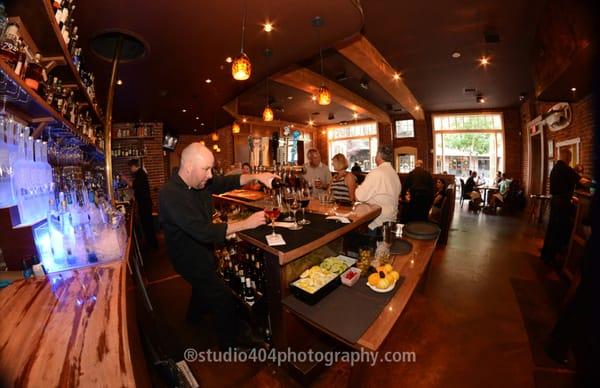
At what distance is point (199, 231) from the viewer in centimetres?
177

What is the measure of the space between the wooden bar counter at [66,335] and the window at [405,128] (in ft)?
42.7

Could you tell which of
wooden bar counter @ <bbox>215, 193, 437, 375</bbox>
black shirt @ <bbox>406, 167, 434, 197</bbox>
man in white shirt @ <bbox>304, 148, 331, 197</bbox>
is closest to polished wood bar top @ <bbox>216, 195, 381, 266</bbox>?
wooden bar counter @ <bbox>215, 193, 437, 375</bbox>

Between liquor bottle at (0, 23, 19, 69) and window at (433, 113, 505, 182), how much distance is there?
13305 mm

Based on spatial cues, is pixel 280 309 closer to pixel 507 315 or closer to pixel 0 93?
pixel 0 93

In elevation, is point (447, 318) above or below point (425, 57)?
below

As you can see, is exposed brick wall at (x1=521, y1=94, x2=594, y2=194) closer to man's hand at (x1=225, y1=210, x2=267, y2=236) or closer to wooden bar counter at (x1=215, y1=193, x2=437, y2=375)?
wooden bar counter at (x1=215, y1=193, x2=437, y2=375)

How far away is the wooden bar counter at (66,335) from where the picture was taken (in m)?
0.62

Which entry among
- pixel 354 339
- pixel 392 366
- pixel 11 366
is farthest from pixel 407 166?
pixel 11 366

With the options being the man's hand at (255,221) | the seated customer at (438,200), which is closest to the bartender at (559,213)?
the seated customer at (438,200)

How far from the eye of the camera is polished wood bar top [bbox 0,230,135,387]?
617 mm

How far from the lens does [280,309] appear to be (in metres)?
1.68

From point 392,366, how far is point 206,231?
6.14 ft

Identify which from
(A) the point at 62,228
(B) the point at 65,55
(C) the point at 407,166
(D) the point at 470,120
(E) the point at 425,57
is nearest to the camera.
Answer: (A) the point at 62,228

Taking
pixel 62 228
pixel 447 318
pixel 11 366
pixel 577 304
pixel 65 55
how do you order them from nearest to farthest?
pixel 11 366 < pixel 62 228 < pixel 65 55 < pixel 577 304 < pixel 447 318
